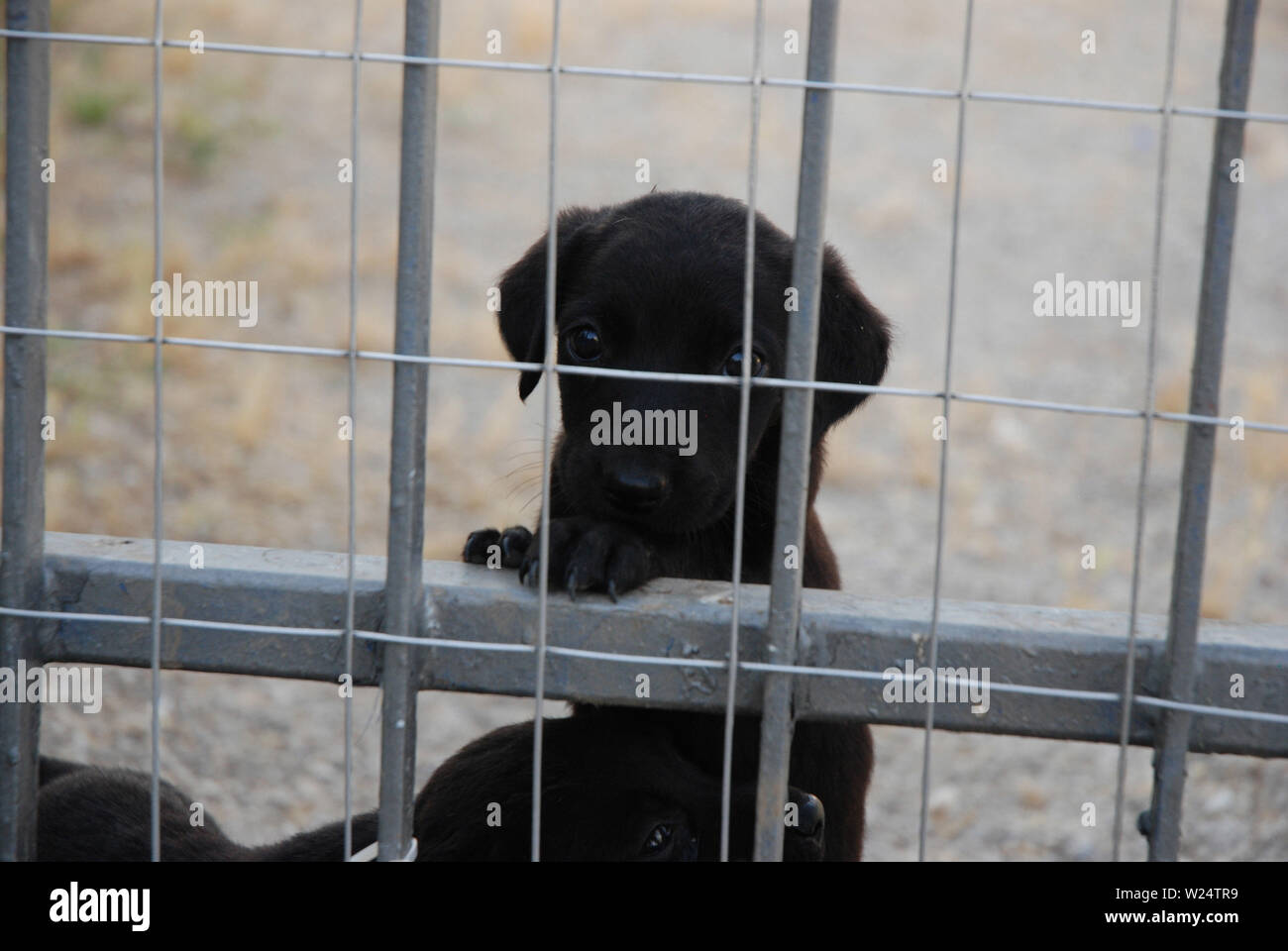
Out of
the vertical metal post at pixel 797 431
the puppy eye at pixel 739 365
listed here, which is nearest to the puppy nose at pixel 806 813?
the vertical metal post at pixel 797 431

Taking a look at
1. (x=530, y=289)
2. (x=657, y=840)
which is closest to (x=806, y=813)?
(x=657, y=840)

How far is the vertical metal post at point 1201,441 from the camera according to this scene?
2.00 meters

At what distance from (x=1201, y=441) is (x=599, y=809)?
4.53 ft

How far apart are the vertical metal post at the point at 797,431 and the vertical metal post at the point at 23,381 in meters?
1.28

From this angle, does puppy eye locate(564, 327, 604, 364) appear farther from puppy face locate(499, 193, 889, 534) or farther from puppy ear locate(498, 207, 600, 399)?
puppy ear locate(498, 207, 600, 399)

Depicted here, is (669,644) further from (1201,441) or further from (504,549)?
(1201,441)

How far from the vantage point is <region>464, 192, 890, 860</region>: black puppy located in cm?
278

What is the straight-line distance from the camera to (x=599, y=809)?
271 cm

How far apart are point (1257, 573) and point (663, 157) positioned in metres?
7.63

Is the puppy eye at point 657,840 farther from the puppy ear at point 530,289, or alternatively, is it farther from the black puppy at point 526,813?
the puppy ear at point 530,289

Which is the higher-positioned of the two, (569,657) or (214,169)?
(214,169)
